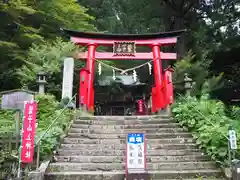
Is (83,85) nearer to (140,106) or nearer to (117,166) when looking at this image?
(117,166)

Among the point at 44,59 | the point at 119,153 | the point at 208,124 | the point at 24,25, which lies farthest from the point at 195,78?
the point at 24,25

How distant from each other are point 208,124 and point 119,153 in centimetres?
287

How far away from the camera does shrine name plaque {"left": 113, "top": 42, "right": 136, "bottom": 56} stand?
14031mm

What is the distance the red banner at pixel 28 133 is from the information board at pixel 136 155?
221cm

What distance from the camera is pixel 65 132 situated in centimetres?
854

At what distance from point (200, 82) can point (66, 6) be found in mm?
8666

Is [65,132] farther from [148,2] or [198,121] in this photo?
[148,2]

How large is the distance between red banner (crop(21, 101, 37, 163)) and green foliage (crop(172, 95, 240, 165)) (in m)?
4.57

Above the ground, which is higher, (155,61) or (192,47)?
(192,47)

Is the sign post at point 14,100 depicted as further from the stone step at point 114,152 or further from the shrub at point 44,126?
the stone step at point 114,152

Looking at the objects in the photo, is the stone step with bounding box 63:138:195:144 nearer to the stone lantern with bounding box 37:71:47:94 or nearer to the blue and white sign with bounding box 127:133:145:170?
the blue and white sign with bounding box 127:133:145:170

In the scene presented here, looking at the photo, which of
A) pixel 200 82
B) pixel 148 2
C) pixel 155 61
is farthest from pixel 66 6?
pixel 200 82

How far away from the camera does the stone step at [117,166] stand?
699cm

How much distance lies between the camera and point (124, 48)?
14.1 meters
